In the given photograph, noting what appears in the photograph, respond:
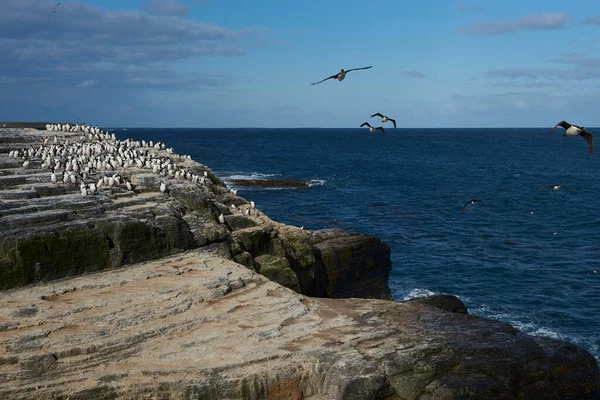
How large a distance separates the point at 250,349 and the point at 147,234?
9204mm

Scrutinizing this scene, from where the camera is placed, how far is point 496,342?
62.7 feet

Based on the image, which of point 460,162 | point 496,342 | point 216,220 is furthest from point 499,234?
point 460,162

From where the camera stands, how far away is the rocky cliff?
16.6m

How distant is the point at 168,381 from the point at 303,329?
4904 mm

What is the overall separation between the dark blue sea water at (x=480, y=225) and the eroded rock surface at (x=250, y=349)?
14.4m

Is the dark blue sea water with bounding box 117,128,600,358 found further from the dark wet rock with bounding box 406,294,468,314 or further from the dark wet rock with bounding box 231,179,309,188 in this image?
the dark wet rock with bounding box 406,294,468,314

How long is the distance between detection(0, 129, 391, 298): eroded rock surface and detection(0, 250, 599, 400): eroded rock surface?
142cm

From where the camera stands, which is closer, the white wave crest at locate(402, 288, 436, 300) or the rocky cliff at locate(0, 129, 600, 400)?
the rocky cliff at locate(0, 129, 600, 400)

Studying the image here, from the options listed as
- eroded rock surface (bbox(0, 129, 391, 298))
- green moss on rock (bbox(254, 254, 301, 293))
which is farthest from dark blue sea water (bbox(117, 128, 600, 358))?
green moss on rock (bbox(254, 254, 301, 293))

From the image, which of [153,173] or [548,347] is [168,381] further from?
[153,173]

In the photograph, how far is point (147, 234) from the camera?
24.9 metres

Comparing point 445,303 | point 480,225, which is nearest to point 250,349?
point 445,303

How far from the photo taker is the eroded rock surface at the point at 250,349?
53.5 feet

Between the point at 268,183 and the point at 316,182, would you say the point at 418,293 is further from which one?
the point at 316,182
